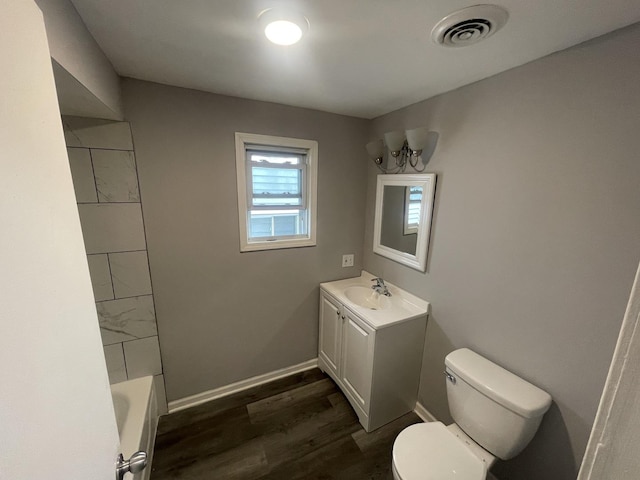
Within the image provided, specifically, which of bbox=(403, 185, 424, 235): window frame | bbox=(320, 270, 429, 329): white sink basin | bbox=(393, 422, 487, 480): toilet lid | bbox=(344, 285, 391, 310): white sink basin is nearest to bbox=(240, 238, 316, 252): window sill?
bbox=(320, 270, 429, 329): white sink basin

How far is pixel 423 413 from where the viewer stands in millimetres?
1829

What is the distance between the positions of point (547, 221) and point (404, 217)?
2.79 ft

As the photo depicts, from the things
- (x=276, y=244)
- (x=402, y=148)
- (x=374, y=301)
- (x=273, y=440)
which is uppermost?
(x=402, y=148)

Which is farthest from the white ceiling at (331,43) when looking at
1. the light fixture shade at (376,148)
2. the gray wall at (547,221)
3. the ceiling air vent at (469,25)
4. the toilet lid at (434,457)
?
the toilet lid at (434,457)

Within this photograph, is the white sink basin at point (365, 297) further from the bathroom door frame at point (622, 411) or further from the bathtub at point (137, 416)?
the bathroom door frame at point (622, 411)

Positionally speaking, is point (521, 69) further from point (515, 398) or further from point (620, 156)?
point (515, 398)

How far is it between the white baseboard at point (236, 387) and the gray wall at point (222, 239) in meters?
0.05

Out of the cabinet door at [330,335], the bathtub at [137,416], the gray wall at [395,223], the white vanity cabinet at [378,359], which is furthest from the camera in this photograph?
the cabinet door at [330,335]

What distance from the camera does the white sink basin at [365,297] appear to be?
2.02 metres

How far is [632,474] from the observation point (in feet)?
1.07

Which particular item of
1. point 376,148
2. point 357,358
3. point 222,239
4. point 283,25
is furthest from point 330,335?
point 283,25

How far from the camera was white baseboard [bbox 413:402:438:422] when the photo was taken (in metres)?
1.77

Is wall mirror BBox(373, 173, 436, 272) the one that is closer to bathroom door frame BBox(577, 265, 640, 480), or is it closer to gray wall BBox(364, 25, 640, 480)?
gray wall BBox(364, 25, 640, 480)

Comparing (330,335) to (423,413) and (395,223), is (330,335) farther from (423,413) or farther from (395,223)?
(395,223)
